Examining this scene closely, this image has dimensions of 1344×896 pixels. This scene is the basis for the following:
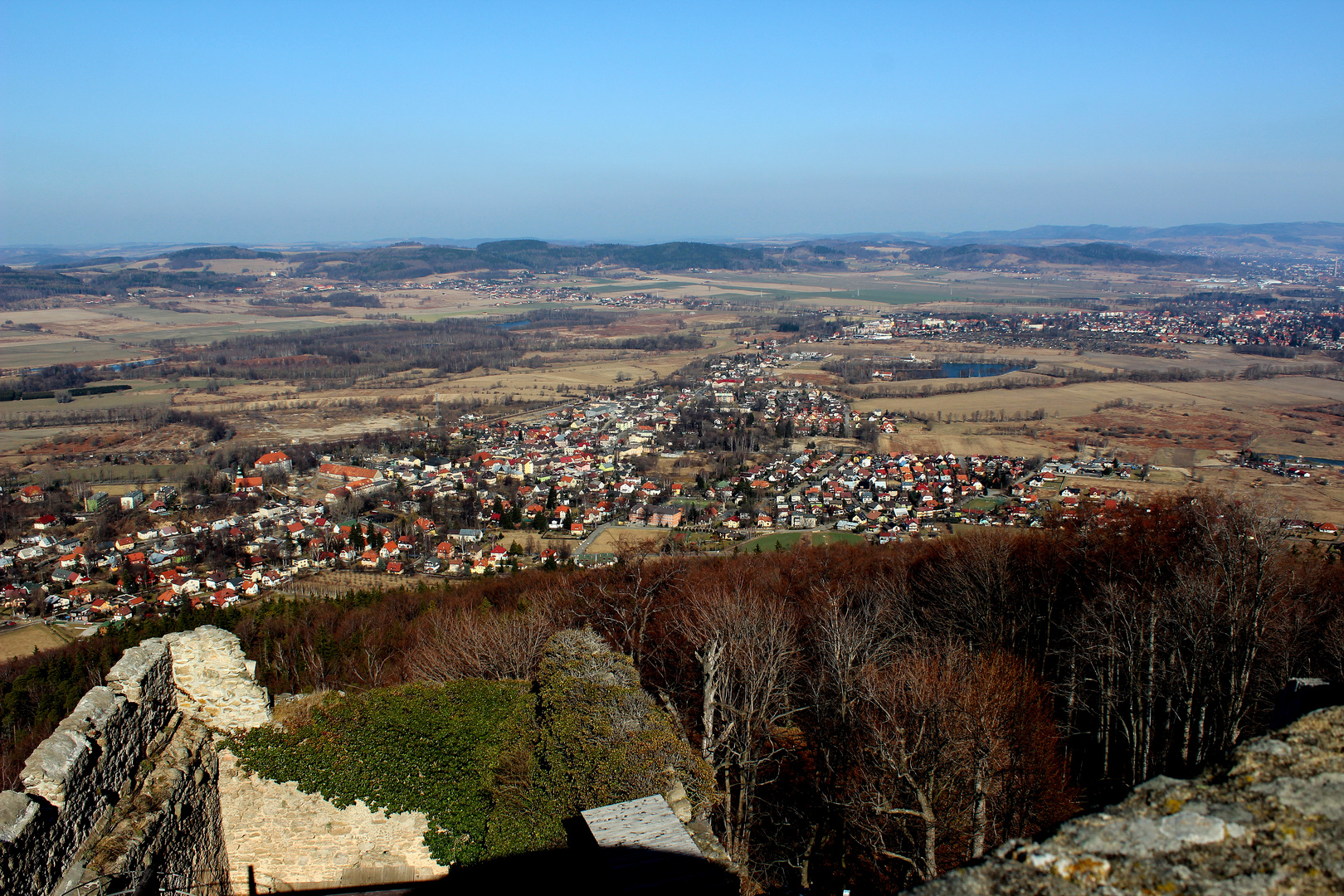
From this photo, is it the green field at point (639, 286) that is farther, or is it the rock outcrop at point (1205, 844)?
the green field at point (639, 286)

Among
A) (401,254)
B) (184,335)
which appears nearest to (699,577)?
(184,335)

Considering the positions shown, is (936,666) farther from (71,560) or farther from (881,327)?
(881,327)

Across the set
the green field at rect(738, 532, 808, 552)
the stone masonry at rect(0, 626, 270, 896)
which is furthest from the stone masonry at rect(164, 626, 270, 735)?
the green field at rect(738, 532, 808, 552)

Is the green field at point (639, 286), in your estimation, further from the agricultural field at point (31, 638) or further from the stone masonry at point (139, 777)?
the stone masonry at point (139, 777)

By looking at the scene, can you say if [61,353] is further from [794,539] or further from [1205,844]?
[1205,844]

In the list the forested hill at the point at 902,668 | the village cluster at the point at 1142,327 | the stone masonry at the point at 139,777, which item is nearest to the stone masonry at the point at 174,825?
the stone masonry at the point at 139,777
